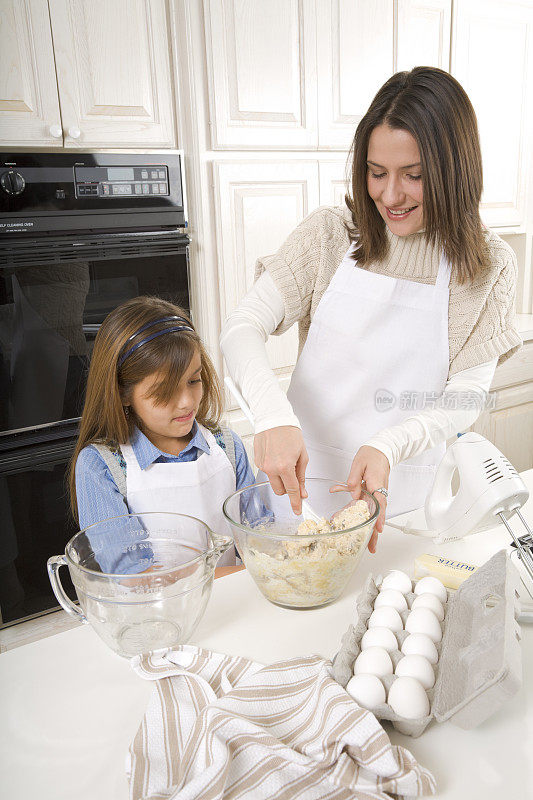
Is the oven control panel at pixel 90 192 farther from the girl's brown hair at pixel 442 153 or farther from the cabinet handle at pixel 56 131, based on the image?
the girl's brown hair at pixel 442 153

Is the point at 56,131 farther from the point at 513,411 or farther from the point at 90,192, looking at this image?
the point at 513,411

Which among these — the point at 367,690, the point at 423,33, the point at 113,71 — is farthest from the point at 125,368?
the point at 423,33

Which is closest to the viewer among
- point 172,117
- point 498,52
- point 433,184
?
point 433,184

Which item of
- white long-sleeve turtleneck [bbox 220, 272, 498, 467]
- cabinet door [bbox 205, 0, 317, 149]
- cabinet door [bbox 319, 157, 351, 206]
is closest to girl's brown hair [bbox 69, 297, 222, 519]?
white long-sleeve turtleneck [bbox 220, 272, 498, 467]

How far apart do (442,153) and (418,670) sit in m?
0.83

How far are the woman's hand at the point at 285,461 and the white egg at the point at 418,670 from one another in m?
0.33

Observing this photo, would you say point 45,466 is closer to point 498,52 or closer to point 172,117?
point 172,117

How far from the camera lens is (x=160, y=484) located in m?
1.23

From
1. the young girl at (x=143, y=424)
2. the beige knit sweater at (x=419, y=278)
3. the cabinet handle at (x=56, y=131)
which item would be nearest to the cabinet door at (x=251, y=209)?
the cabinet handle at (x=56, y=131)

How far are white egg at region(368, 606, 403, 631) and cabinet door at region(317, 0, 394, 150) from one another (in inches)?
70.6

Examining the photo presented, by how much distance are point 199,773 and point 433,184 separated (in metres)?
0.95

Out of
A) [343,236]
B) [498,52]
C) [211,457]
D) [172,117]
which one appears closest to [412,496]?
[211,457]

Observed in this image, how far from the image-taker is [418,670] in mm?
670

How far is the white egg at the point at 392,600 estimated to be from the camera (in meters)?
0.78
